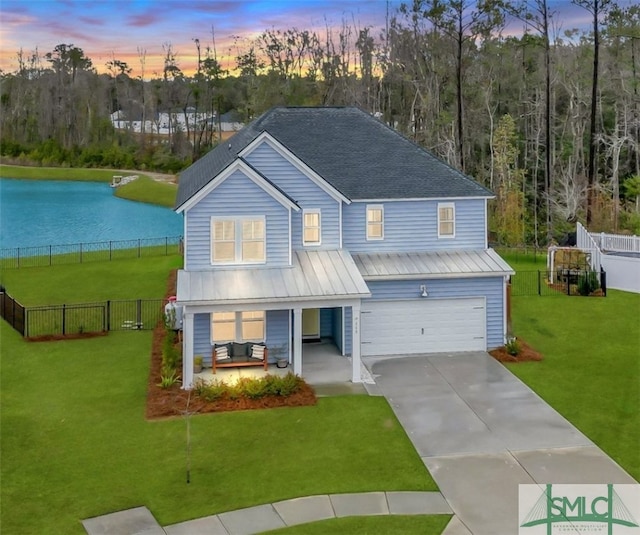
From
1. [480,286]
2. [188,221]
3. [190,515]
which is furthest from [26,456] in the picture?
[480,286]

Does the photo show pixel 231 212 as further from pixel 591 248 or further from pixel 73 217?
pixel 73 217

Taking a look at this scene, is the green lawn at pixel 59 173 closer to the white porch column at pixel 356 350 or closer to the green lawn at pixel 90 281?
the green lawn at pixel 90 281

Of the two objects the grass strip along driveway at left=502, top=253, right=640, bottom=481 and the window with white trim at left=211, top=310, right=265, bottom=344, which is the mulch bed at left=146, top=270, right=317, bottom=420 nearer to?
the window with white trim at left=211, top=310, right=265, bottom=344

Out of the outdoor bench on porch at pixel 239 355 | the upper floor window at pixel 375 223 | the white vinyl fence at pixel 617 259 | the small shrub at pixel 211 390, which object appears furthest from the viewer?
the white vinyl fence at pixel 617 259

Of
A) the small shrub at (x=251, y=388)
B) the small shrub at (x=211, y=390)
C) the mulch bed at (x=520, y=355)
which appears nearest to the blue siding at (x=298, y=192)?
the small shrub at (x=251, y=388)

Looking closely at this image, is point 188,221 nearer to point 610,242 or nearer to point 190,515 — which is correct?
point 190,515

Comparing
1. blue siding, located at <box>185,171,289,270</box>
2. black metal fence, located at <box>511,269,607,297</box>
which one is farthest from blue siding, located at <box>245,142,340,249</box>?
black metal fence, located at <box>511,269,607,297</box>
